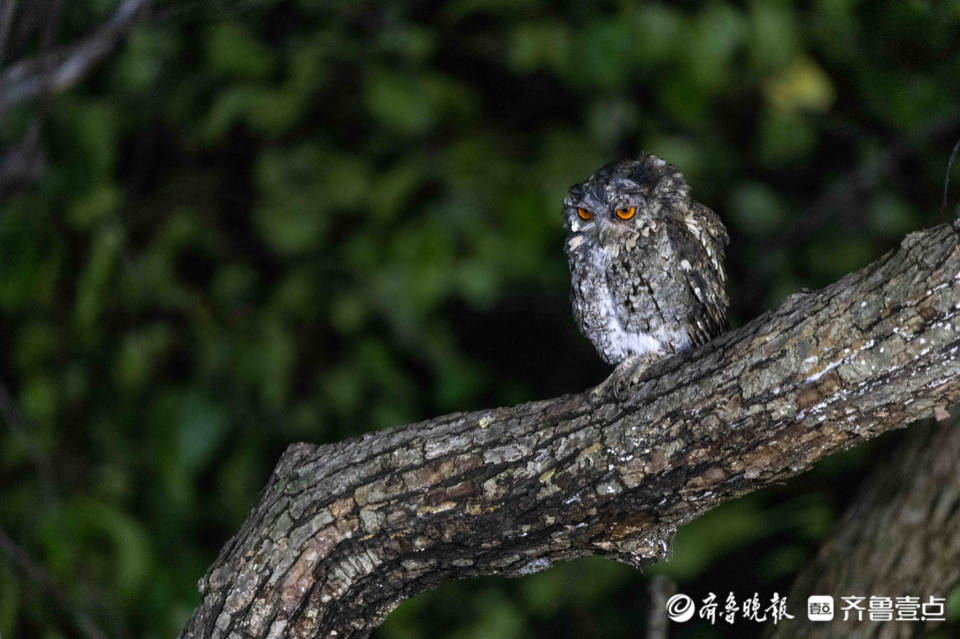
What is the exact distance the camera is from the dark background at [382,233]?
8.56ft

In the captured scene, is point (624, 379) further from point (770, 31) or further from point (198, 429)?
point (198, 429)

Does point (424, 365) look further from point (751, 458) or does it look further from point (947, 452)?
point (751, 458)

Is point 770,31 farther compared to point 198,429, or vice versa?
point 198,429

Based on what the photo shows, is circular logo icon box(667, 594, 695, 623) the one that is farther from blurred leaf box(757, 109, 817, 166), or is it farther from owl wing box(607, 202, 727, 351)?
blurred leaf box(757, 109, 817, 166)

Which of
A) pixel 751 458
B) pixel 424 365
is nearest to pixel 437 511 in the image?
pixel 751 458

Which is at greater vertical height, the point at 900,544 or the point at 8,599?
the point at 8,599

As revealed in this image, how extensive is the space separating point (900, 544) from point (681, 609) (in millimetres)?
583

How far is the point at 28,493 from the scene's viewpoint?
3012 mm

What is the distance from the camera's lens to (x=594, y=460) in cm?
147

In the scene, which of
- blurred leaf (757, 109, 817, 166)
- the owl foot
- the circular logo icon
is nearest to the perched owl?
the owl foot

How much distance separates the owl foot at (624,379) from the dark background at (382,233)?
3.34ft

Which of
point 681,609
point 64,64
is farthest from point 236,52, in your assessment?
point 681,609

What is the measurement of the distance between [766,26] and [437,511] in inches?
63.1

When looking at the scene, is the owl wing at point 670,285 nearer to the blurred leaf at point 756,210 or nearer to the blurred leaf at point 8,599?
the blurred leaf at point 756,210
